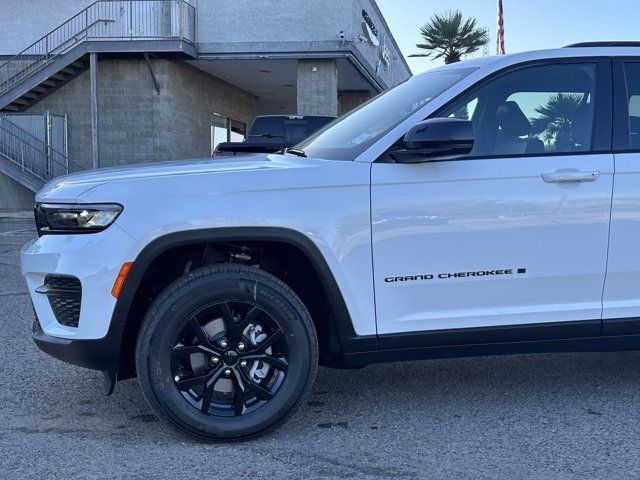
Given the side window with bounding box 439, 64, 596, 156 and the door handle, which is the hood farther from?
the door handle

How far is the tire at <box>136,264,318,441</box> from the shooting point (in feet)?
10.6

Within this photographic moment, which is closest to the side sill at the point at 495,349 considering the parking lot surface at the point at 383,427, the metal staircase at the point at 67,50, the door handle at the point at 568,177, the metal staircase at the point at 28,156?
the parking lot surface at the point at 383,427

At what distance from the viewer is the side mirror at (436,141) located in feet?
10.8

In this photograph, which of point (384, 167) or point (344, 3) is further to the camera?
point (344, 3)

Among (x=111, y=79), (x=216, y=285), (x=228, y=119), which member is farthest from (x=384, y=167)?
(x=228, y=119)

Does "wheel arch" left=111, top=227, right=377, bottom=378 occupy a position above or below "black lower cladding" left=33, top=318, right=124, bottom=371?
above

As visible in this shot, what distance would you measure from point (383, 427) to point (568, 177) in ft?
5.10

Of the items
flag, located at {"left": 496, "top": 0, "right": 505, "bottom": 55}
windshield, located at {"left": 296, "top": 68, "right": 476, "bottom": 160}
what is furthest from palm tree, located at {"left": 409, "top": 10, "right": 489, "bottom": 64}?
windshield, located at {"left": 296, "top": 68, "right": 476, "bottom": 160}

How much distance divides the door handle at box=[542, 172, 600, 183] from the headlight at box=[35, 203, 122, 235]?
2.05 m

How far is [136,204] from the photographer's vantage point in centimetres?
320

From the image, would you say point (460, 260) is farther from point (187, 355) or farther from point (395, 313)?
point (187, 355)

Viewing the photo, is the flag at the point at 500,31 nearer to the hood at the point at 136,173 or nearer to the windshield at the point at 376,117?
the windshield at the point at 376,117

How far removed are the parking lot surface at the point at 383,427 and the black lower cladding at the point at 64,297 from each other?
63 cm

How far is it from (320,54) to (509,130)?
1712 cm
